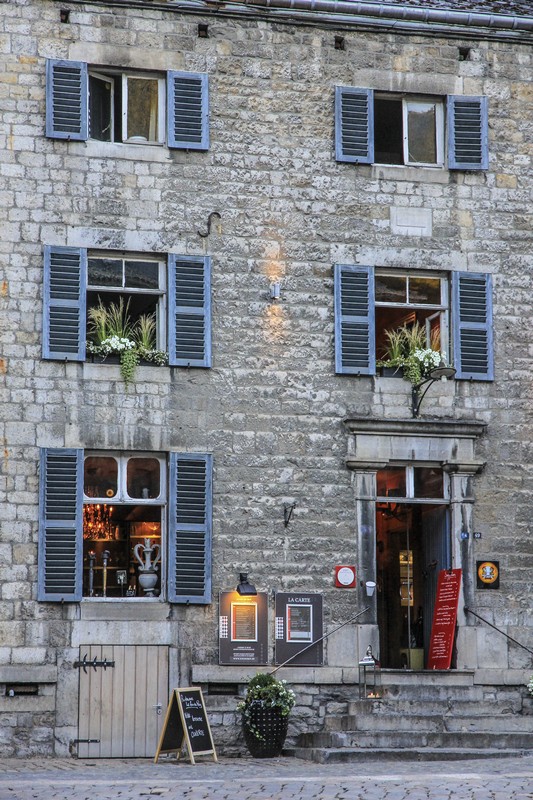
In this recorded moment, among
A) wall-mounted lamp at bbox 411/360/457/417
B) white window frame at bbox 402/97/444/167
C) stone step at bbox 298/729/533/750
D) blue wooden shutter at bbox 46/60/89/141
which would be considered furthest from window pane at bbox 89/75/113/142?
stone step at bbox 298/729/533/750

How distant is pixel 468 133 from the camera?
20.4 m

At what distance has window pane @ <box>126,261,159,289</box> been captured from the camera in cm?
1948

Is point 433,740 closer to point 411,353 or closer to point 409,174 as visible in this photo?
point 411,353

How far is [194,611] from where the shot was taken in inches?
743

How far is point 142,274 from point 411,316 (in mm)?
3492

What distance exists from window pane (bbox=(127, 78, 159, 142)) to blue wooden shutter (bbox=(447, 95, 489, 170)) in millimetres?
3763

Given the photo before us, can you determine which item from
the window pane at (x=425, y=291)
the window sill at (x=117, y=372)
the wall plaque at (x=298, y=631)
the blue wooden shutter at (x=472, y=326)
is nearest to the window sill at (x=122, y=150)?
the window sill at (x=117, y=372)

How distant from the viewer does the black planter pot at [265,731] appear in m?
18.0

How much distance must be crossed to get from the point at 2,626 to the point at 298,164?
673 centimetres

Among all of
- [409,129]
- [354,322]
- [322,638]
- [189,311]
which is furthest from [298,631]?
[409,129]

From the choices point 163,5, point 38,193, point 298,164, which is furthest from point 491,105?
point 38,193

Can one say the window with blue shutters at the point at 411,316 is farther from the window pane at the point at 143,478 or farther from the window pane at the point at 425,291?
the window pane at the point at 143,478

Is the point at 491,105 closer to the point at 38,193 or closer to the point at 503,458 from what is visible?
the point at 503,458

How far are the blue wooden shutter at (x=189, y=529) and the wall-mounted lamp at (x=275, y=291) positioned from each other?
2180 millimetres
